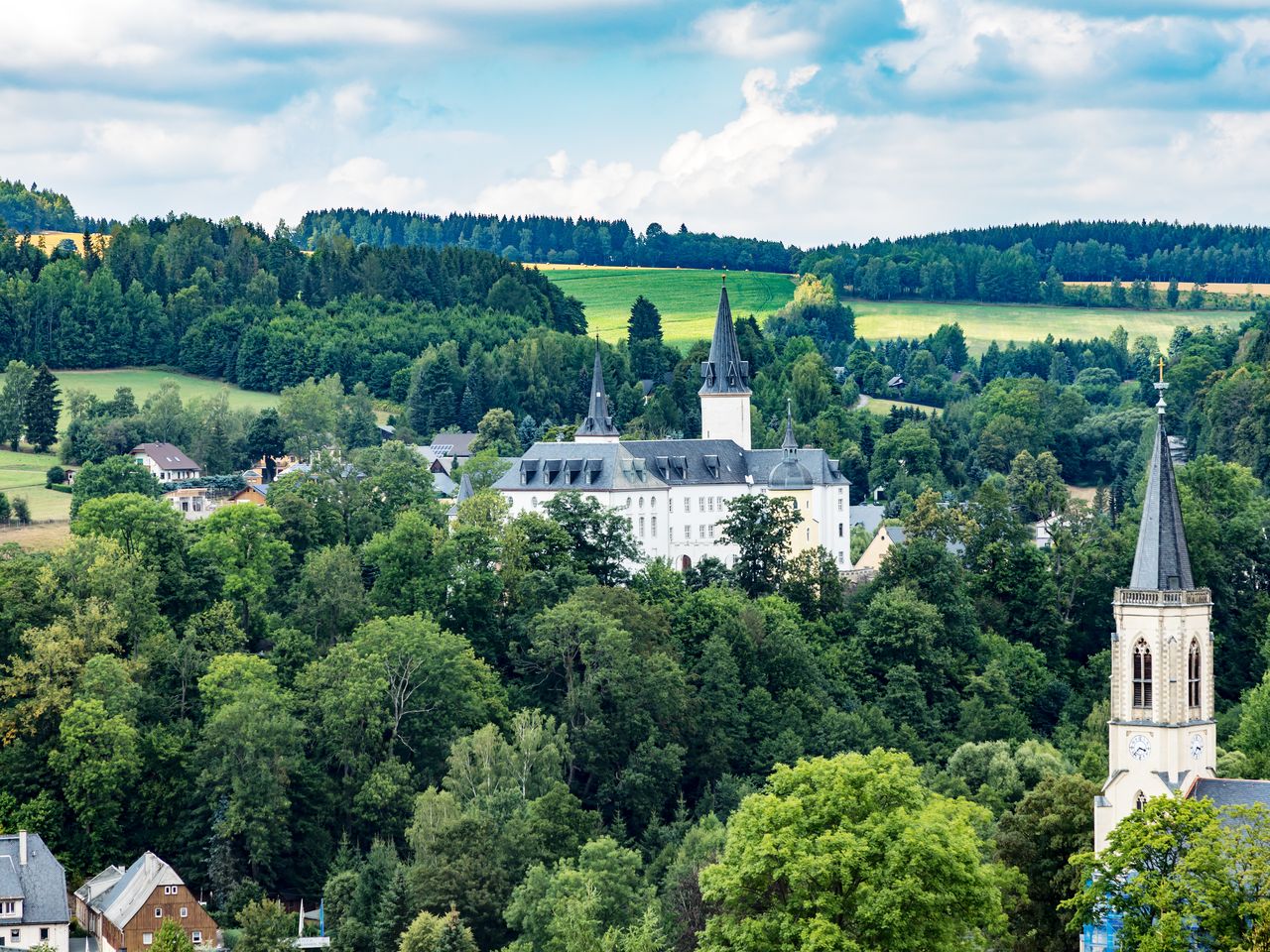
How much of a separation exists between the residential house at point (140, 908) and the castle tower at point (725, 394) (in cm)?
4429

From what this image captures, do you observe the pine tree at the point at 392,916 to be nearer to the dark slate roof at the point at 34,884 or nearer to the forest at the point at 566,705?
the forest at the point at 566,705

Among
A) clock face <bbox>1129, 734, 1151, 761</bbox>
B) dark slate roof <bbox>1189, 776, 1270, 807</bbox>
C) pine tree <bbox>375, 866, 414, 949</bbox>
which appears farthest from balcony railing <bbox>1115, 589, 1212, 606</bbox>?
pine tree <bbox>375, 866, 414, 949</bbox>

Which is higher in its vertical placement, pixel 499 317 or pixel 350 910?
pixel 499 317

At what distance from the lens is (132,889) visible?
239 ft

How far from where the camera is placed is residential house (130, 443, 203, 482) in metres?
125

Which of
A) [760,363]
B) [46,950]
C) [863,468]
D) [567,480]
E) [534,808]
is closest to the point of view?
[46,950]

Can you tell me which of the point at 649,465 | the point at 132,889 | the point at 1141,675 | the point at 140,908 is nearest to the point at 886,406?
the point at 649,465

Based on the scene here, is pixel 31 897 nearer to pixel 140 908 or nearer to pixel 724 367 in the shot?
pixel 140 908

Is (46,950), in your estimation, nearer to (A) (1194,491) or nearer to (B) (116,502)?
(B) (116,502)

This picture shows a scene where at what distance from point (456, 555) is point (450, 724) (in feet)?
38.1

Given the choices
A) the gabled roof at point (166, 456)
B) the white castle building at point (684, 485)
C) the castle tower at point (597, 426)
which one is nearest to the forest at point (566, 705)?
the gabled roof at point (166, 456)

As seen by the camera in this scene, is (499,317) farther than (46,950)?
Yes

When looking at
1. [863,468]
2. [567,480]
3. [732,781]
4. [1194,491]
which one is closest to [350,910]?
[732,781]

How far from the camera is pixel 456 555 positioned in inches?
3625
